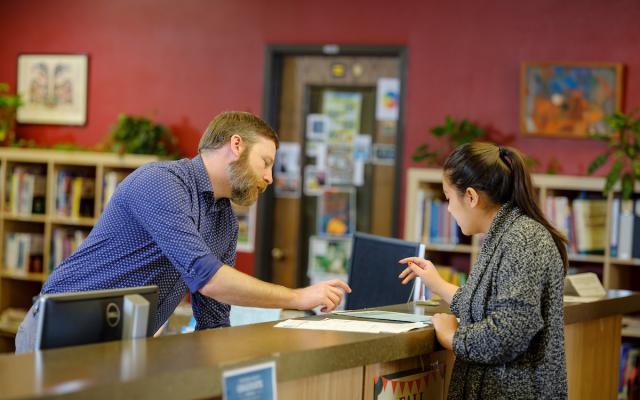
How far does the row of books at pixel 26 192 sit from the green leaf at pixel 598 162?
3.78m

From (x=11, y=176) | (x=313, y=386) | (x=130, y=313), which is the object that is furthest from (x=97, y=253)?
(x=11, y=176)

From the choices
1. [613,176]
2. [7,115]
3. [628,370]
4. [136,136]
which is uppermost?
[7,115]

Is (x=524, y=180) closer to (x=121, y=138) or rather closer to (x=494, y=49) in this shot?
(x=494, y=49)

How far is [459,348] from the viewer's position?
2.49 m

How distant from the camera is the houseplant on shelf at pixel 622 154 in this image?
5059mm

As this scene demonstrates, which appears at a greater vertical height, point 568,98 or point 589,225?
point 568,98

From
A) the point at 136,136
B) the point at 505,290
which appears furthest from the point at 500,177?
the point at 136,136

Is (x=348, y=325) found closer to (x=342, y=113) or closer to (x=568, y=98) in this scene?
(x=568, y=98)

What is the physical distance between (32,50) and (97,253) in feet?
15.7

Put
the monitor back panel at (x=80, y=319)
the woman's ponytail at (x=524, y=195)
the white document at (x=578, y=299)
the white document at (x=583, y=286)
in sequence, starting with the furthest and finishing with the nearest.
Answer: the white document at (x=583, y=286)
the white document at (x=578, y=299)
the woman's ponytail at (x=524, y=195)
the monitor back panel at (x=80, y=319)

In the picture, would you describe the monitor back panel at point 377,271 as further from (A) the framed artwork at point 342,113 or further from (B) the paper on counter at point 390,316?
(A) the framed artwork at point 342,113

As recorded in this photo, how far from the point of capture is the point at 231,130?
9.90 ft

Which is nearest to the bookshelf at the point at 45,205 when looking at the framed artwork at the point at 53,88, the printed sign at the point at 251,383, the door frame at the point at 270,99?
the framed artwork at the point at 53,88

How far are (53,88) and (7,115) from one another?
1.30 feet
